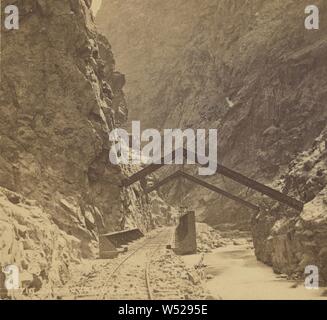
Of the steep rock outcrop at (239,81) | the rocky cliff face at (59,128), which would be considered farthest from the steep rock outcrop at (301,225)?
the steep rock outcrop at (239,81)

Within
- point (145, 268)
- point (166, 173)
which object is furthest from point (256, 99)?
point (145, 268)

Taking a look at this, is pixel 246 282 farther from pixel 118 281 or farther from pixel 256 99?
pixel 256 99

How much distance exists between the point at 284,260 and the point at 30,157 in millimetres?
14511

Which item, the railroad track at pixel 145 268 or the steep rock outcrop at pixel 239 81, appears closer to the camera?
the railroad track at pixel 145 268

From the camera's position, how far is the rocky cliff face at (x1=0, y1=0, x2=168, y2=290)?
23766 mm

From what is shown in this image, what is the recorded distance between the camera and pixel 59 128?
27188 millimetres

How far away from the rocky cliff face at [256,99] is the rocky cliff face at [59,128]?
9677 millimetres

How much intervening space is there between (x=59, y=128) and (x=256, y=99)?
110 ft

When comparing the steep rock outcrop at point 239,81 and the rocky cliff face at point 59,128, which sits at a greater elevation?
the steep rock outcrop at point 239,81

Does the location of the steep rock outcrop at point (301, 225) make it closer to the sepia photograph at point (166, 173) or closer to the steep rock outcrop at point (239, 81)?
the sepia photograph at point (166, 173)

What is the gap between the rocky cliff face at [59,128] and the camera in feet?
78.0

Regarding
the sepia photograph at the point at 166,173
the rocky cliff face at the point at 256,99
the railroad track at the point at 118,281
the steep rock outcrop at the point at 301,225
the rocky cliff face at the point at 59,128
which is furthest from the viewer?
the rocky cliff face at the point at 59,128

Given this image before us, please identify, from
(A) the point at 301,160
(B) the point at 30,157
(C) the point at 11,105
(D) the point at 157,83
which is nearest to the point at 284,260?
(A) the point at 301,160
